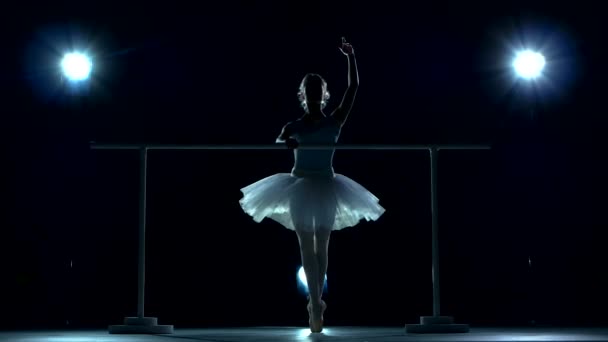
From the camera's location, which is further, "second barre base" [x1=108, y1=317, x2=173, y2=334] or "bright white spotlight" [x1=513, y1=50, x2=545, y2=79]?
"bright white spotlight" [x1=513, y1=50, x2=545, y2=79]

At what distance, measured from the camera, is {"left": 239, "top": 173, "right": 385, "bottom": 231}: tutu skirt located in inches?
160

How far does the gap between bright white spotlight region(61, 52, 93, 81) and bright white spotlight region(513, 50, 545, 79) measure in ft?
7.87

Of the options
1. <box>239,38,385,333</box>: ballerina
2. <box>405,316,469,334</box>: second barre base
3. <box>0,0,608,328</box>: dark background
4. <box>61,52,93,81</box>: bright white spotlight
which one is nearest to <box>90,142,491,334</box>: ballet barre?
<box>405,316,469,334</box>: second barre base

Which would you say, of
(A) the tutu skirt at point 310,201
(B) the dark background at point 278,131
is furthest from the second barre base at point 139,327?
(B) the dark background at point 278,131

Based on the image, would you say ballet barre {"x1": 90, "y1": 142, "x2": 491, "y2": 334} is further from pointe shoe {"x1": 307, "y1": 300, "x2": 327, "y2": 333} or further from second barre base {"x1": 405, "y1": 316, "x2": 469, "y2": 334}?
pointe shoe {"x1": 307, "y1": 300, "x2": 327, "y2": 333}

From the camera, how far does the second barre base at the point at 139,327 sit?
412cm

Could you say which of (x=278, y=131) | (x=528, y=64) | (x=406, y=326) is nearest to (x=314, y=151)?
(x=406, y=326)

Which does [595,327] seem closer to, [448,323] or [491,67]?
[448,323]

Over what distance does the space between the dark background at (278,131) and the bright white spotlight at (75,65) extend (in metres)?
0.07

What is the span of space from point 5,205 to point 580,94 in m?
3.25

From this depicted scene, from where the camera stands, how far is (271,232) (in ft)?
19.4

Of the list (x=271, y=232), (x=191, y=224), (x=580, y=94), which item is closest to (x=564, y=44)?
(x=580, y=94)

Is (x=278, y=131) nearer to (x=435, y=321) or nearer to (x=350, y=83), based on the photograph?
(x=350, y=83)

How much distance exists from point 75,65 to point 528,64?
8.27ft
